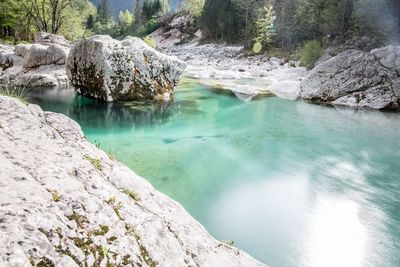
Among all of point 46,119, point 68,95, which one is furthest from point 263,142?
point 68,95

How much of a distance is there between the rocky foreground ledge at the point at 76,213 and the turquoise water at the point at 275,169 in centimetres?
247

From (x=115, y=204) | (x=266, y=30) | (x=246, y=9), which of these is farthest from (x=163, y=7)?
(x=115, y=204)

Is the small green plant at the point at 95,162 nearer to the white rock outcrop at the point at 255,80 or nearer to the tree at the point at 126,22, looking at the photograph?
the white rock outcrop at the point at 255,80

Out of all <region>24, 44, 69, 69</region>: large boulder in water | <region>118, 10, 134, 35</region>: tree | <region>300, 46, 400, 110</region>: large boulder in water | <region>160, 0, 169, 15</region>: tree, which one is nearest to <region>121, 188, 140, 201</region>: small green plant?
<region>300, 46, 400, 110</region>: large boulder in water

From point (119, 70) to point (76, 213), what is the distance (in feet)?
52.3

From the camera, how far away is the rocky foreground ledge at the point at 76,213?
2.41 meters

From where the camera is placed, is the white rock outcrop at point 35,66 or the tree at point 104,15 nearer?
the white rock outcrop at point 35,66

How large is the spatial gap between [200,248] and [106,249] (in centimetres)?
130

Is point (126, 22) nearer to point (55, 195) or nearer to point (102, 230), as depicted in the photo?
point (55, 195)

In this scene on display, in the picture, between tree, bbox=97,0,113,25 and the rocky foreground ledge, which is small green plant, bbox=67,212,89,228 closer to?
the rocky foreground ledge

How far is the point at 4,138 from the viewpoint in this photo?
3713 mm

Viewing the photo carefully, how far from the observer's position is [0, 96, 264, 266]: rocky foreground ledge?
2406 mm


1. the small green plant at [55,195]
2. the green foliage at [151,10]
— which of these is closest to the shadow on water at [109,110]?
the small green plant at [55,195]

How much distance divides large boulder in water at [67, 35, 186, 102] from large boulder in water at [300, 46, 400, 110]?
32.8ft
